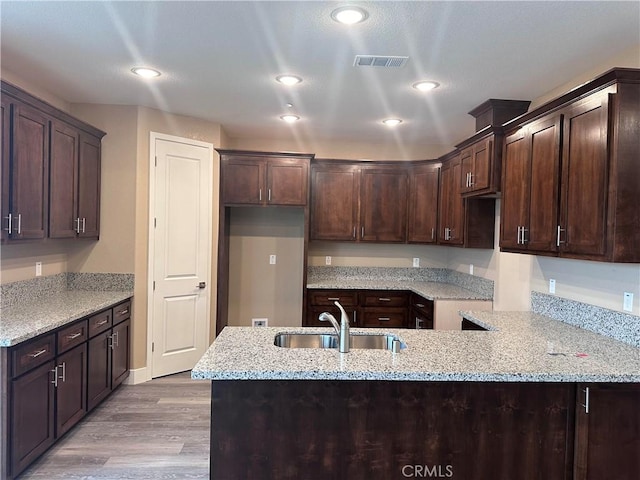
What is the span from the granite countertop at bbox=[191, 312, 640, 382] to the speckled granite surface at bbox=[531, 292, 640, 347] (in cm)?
6

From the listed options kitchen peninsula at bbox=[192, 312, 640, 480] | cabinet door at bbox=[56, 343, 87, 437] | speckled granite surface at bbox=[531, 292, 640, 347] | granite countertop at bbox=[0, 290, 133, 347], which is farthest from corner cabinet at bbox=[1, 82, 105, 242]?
speckled granite surface at bbox=[531, 292, 640, 347]

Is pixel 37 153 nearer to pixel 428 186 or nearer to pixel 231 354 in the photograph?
pixel 231 354

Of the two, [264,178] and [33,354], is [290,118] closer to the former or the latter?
[264,178]

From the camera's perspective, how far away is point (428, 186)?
4.75 meters

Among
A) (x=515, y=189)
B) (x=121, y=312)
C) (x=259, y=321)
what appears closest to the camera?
(x=515, y=189)

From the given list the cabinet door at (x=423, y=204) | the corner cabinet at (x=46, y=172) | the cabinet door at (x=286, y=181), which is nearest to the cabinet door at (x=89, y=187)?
→ the corner cabinet at (x=46, y=172)

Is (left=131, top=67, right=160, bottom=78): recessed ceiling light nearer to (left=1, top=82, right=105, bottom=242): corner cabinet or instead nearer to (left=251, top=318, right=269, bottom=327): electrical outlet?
(left=1, top=82, right=105, bottom=242): corner cabinet

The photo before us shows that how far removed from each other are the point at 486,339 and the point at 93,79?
3366 mm

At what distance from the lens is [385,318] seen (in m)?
4.62

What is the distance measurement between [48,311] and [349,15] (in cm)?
274

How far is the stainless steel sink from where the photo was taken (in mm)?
2398

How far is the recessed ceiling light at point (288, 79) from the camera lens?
3037mm

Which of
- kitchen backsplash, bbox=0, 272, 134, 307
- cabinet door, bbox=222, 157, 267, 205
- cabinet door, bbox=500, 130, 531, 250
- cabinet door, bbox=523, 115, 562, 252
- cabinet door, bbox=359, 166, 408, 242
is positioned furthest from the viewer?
cabinet door, bbox=359, 166, 408, 242

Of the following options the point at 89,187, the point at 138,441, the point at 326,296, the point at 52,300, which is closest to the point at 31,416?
the point at 138,441
